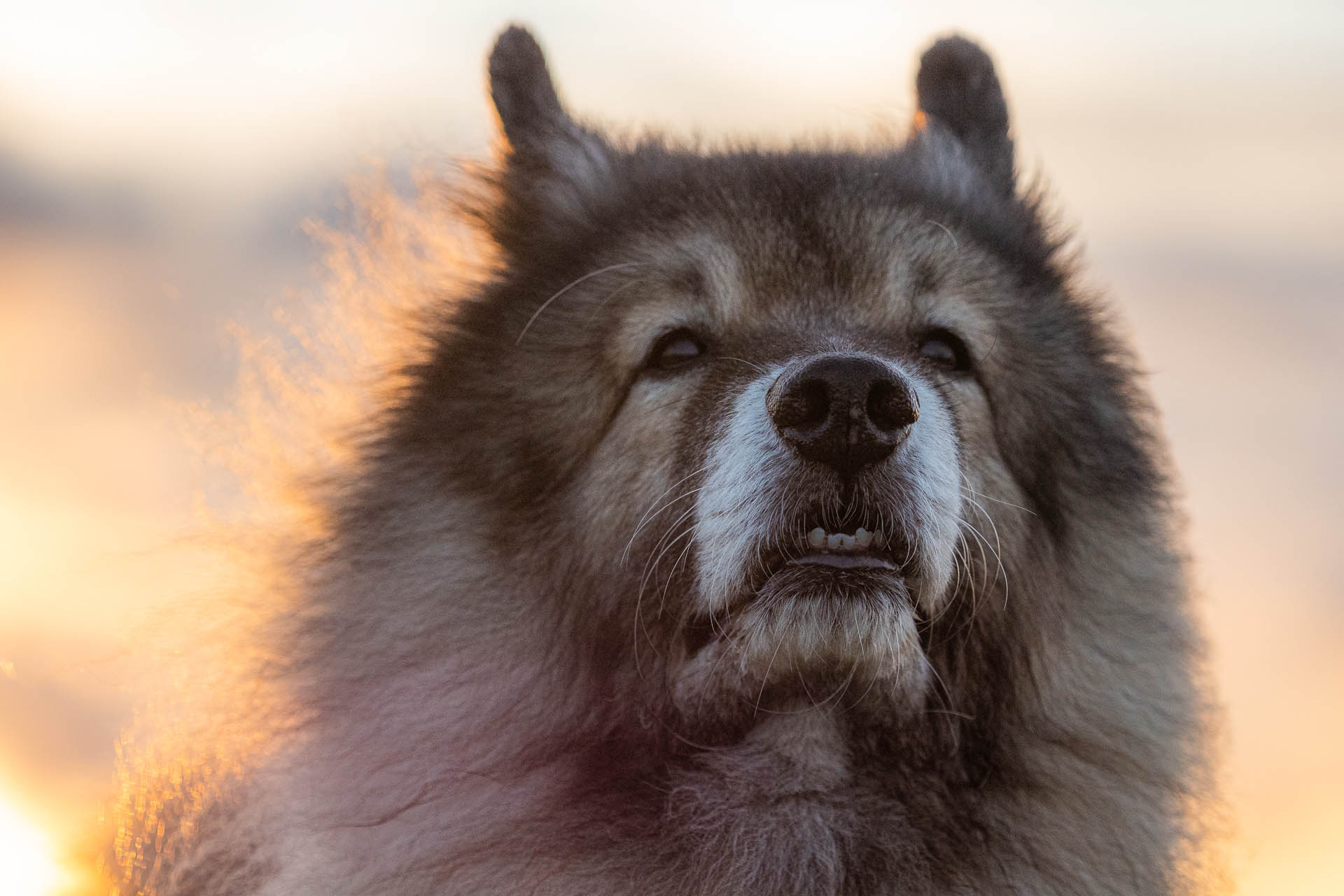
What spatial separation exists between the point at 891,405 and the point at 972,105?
2.05m

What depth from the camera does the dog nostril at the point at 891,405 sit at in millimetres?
3164

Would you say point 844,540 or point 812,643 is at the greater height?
point 844,540

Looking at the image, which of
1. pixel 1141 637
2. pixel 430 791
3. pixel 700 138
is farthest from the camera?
pixel 700 138

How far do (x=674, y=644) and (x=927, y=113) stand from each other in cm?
235

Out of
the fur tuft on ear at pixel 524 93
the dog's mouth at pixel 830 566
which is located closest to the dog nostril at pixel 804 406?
the dog's mouth at pixel 830 566

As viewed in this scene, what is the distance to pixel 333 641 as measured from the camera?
4047 millimetres

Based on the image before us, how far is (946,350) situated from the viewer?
12.8 ft

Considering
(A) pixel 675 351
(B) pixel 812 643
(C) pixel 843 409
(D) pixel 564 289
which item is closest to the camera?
(C) pixel 843 409

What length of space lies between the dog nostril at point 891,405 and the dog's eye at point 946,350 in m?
0.65

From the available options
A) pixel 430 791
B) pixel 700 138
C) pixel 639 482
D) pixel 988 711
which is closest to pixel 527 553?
pixel 639 482

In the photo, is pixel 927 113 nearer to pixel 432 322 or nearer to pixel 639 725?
pixel 432 322

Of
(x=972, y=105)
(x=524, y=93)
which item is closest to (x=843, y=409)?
(x=524, y=93)

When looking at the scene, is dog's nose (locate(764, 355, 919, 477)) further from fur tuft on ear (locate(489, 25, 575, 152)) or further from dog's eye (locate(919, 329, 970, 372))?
fur tuft on ear (locate(489, 25, 575, 152))

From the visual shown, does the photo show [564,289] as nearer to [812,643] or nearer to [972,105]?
[812,643]
